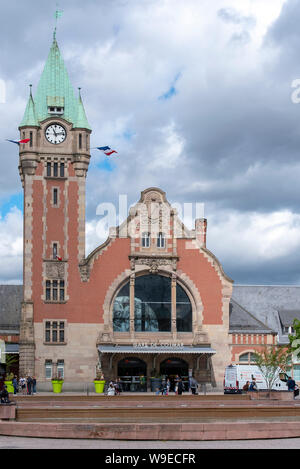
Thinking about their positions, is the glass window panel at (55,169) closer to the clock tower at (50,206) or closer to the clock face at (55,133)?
the clock tower at (50,206)

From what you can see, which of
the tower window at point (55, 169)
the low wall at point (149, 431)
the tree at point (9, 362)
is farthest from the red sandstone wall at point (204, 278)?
the low wall at point (149, 431)

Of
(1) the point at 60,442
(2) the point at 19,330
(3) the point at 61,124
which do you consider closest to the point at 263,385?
(2) the point at 19,330

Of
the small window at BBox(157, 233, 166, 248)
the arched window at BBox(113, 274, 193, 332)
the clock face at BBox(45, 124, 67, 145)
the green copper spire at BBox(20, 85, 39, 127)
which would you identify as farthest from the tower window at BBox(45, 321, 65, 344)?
the green copper spire at BBox(20, 85, 39, 127)

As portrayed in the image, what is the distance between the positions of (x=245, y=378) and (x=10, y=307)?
2284 centimetres

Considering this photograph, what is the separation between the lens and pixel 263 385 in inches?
2206

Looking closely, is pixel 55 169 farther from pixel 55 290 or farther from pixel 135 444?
pixel 135 444

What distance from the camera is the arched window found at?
203ft

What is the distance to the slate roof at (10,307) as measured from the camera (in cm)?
6556

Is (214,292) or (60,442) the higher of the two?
(214,292)

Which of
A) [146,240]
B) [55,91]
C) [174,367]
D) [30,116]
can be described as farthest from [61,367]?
[55,91]

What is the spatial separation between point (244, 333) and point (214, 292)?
401cm

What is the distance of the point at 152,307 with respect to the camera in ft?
204
